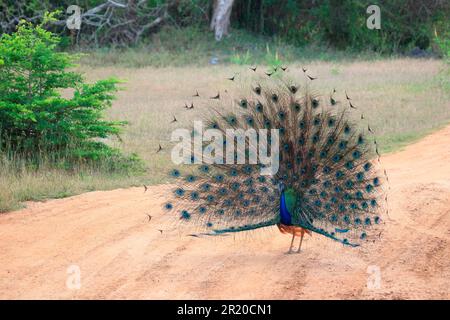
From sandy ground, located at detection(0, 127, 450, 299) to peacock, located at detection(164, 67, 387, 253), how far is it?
0.35m

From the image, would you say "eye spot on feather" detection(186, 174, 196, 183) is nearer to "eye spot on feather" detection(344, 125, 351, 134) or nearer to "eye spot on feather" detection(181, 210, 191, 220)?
"eye spot on feather" detection(181, 210, 191, 220)

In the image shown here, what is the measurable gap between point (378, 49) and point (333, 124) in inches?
1005

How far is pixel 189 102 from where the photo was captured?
19.1 m

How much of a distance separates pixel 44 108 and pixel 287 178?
5650 mm

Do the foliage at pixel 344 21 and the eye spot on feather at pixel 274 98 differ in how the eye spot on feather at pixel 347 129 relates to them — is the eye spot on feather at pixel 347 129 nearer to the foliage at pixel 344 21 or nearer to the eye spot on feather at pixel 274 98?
the eye spot on feather at pixel 274 98

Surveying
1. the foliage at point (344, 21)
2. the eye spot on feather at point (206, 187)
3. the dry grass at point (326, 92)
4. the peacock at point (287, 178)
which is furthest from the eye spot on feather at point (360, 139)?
the foliage at point (344, 21)

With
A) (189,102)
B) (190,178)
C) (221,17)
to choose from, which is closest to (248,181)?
(190,178)

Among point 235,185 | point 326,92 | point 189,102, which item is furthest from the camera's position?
point 326,92

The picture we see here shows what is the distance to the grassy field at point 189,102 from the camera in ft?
36.1

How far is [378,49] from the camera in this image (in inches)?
1284

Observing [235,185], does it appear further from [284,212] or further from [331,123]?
[331,123]

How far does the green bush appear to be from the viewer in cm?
1212

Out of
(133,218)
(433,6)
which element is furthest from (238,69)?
(133,218)

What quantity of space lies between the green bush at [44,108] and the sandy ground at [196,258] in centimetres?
225
